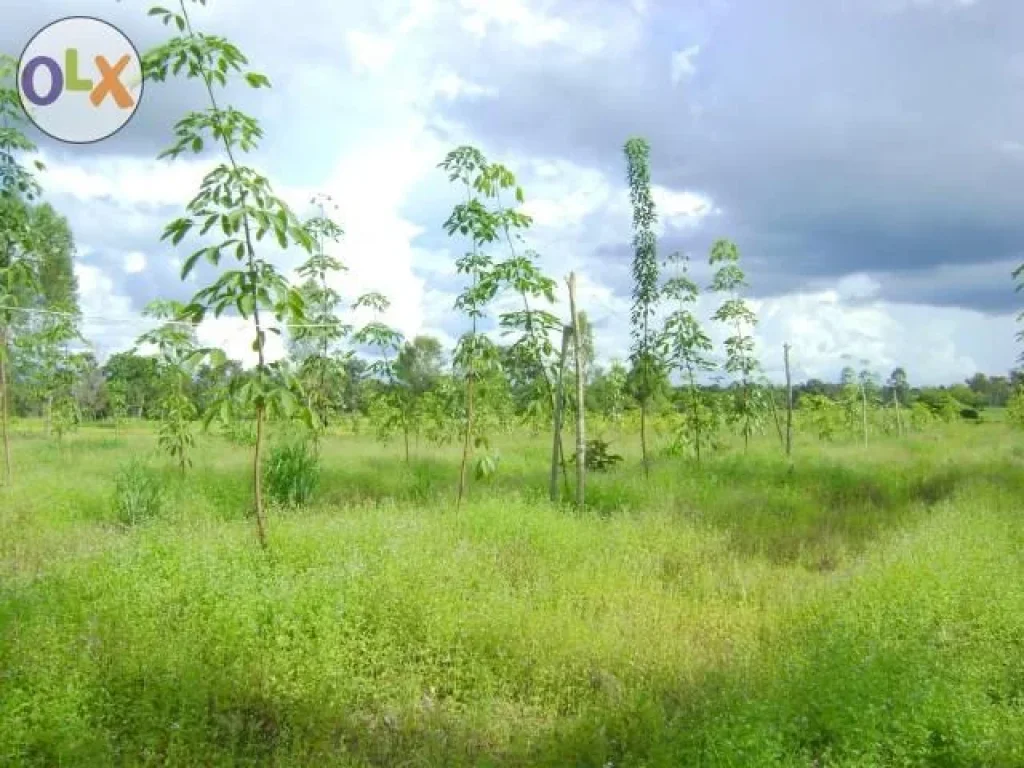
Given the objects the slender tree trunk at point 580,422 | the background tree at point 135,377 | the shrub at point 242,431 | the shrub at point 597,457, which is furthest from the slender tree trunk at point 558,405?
the background tree at point 135,377

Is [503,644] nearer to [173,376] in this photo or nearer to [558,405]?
[558,405]

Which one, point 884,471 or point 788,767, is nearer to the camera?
point 788,767

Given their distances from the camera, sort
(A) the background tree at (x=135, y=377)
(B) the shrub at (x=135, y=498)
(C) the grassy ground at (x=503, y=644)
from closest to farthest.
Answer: (C) the grassy ground at (x=503, y=644)
(B) the shrub at (x=135, y=498)
(A) the background tree at (x=135, y=377)

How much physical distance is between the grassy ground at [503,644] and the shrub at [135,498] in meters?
0.56

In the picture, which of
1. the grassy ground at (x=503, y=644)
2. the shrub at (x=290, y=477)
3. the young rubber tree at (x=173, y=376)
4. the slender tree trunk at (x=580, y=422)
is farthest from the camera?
the young rubber tree at (x=173, y=376)

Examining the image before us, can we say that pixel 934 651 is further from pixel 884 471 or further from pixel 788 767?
pixel 884 471

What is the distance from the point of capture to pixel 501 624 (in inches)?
225

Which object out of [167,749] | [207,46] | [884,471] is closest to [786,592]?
[167,749]

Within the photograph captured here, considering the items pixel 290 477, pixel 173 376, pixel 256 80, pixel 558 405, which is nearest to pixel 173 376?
pixel 173 376

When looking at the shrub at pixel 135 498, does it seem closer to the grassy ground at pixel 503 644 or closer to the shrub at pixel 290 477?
the grassy ground at pixel 503 644

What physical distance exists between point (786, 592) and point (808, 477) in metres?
6.51

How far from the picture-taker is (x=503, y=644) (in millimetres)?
5586

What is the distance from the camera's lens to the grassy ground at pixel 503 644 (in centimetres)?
439

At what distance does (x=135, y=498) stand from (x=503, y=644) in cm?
543
